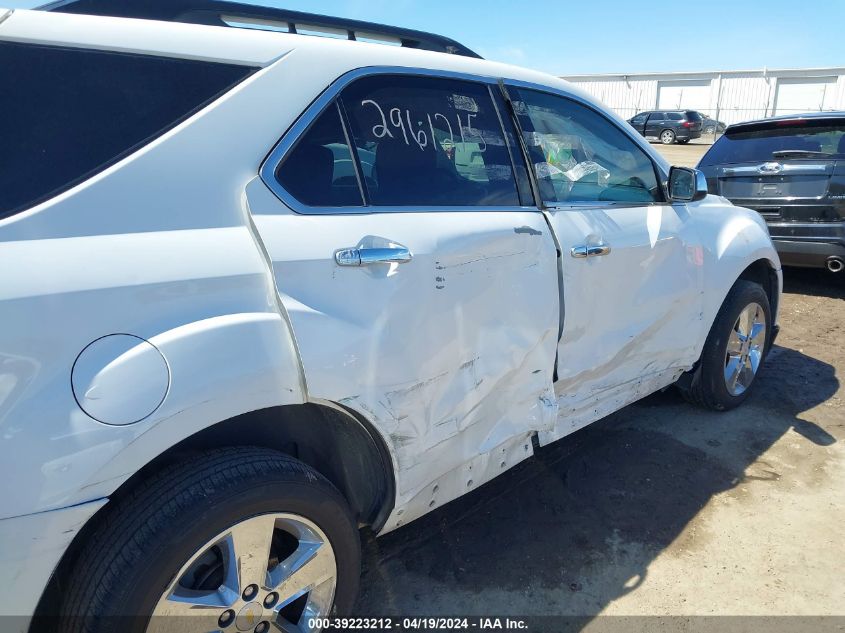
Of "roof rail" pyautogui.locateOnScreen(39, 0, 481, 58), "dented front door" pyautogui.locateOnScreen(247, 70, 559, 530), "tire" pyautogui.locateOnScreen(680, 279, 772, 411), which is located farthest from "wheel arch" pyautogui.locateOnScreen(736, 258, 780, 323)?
"roof rail" pyautogui.locateOnScreen(39, 0, 481, 58)

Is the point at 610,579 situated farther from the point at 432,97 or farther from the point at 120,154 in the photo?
the point at 120,154

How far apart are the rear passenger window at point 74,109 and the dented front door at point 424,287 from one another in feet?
1.07

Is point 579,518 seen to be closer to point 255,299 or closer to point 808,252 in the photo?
point 255,299

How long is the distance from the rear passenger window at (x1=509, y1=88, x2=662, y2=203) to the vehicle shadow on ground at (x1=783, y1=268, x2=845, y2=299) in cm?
427

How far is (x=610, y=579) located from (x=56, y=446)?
2.09m

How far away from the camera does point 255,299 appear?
5.33 feet

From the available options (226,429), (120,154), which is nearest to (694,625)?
(226,429)

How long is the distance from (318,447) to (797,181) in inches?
214

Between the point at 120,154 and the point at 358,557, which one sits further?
the point at 358,557

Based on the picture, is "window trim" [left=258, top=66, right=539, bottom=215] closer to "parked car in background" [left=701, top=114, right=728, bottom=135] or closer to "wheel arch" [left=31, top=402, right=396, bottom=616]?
"wheel arch" [left=31, top=402, right=396, bottom=616]

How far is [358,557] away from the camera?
1.98m

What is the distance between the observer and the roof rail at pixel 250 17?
1802 mm

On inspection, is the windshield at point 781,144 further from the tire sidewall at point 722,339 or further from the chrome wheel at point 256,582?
the chrome wheel at point 256,582

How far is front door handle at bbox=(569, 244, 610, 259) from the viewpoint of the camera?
249 cm
